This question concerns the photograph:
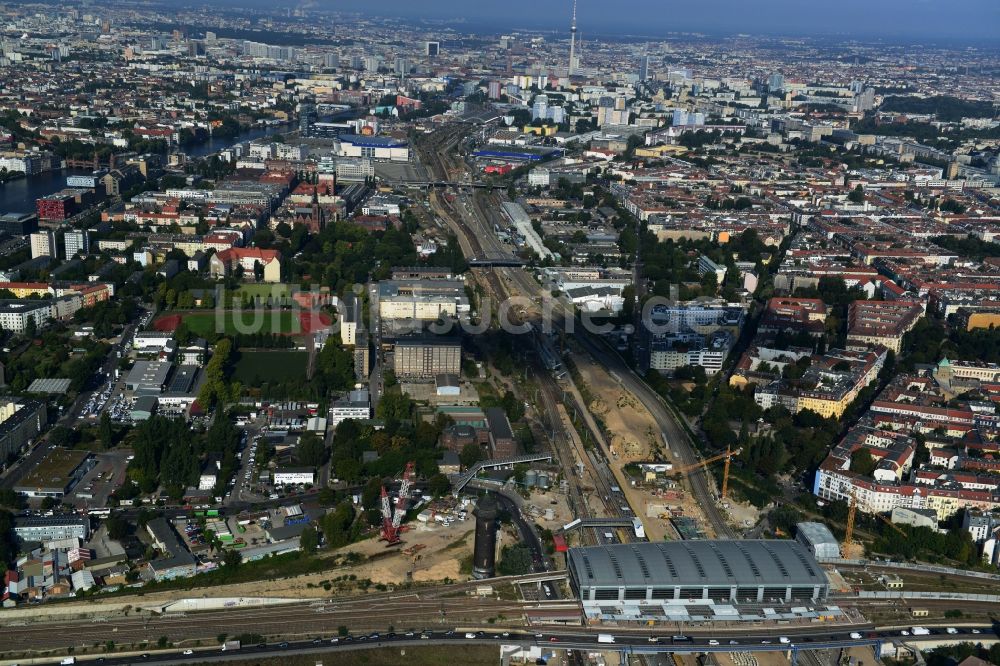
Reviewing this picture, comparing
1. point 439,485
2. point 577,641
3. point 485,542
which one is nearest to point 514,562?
point 485,542

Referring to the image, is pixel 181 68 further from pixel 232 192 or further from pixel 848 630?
pixel 848 630

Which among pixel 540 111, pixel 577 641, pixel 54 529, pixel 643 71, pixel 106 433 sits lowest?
pixel 577 641

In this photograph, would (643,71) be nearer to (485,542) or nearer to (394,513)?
(394,513)

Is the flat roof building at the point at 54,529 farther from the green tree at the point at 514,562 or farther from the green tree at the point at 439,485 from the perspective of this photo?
the green tree at the point at 514,562

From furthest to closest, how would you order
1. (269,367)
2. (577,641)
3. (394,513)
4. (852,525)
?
(269,367), (852,525), (394,513), (577,641)

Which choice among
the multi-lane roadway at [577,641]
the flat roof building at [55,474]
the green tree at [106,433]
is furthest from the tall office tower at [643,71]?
the multi-lane roadway at [577,641]

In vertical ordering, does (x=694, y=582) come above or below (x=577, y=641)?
above

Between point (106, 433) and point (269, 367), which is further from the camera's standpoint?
point (269, 367)
